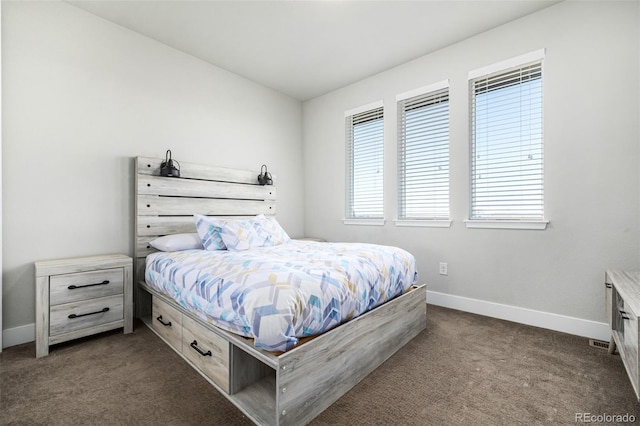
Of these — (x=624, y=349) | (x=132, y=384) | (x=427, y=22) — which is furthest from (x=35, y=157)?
(x=624, y=349)

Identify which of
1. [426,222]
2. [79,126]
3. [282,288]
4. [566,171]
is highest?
[79,126]

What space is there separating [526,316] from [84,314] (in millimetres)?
3654

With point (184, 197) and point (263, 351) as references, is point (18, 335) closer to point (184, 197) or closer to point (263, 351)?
point (184, 197)

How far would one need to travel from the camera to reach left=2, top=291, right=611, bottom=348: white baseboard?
2.29 meters

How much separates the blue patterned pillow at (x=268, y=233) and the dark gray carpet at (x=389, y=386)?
1189 millimetres

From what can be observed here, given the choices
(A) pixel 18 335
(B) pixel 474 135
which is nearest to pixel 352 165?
(B) pixel 474 135

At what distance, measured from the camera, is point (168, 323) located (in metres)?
2.21

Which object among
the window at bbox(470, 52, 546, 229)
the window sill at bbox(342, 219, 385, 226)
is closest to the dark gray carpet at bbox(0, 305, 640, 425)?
the window at bbox(470, 52, 546, 229)

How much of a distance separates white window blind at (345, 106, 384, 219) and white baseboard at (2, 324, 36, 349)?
10.9 ft

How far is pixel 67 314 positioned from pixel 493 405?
2832 mm

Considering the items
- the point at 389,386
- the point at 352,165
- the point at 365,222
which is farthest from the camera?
the point at 352,165

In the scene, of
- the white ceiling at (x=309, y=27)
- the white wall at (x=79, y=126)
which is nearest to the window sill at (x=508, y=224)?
the white ceiling at (x=309, y=27)

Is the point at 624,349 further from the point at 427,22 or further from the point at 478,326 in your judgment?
the point at 427,22

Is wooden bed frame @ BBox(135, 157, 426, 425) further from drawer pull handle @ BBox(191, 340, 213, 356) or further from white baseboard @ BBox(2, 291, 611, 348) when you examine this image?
white baseboard @ BBox(2, 291, 611, 348)
